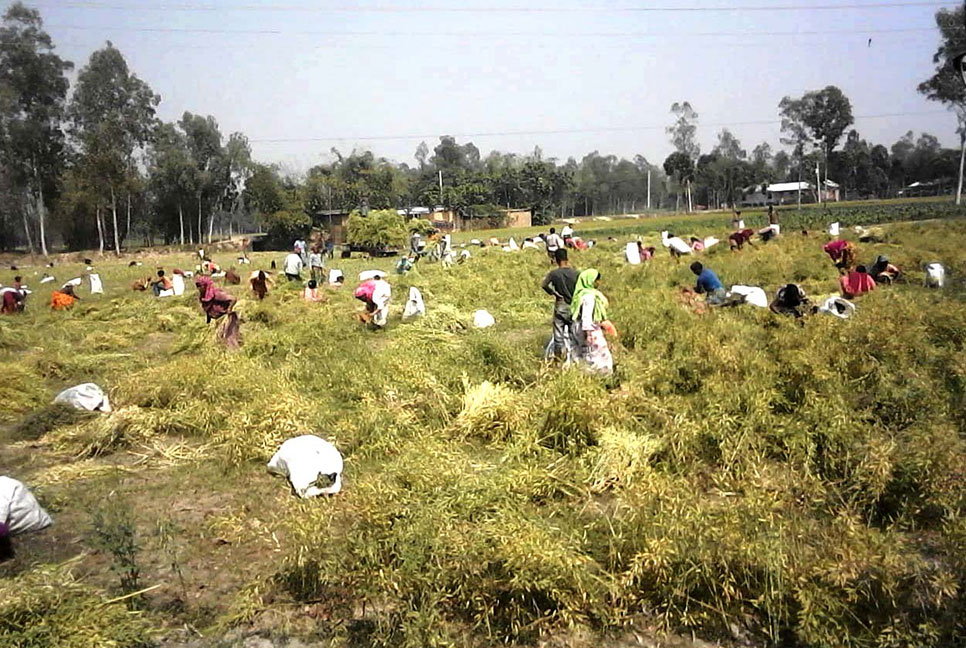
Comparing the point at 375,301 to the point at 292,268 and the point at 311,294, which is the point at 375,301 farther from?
the point at 292,268

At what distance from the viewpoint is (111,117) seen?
44344mm

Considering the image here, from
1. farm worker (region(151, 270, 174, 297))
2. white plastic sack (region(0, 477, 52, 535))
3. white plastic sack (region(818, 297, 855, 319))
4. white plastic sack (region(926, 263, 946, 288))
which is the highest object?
farm worker (region(151, 270, 174, 297))

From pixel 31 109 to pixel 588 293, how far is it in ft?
158

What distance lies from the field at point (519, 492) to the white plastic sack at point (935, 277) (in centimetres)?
318

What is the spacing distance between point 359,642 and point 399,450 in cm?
218

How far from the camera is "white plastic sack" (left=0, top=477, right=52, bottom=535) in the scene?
Result: 432 centimetres

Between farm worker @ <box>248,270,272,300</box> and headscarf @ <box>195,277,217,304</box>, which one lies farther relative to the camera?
farm worker @ <box>248,270,272,300</box>

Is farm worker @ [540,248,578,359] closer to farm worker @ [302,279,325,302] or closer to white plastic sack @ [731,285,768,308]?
white plastic sack @ [731,285,768,308]

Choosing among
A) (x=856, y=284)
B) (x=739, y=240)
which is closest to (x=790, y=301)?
(x=856, y=284)

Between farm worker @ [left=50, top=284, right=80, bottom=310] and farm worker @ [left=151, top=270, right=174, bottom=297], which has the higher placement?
farm worker @ [left=151, top=270, right=174, bottom=297]

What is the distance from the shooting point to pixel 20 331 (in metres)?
11.5

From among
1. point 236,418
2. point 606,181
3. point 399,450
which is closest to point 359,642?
point 399,450

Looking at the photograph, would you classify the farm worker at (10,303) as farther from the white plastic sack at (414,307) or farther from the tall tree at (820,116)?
the tall tree at (820,116)

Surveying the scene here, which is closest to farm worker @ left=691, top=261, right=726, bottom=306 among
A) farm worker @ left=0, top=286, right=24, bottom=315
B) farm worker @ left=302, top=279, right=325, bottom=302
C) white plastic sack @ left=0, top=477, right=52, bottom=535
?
farm worker @ left=302, top=279, right=325, bottom=302
